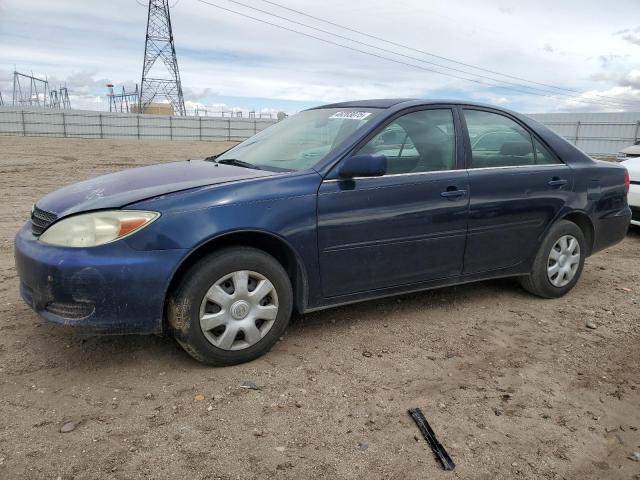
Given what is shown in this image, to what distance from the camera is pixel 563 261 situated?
14.9 feet

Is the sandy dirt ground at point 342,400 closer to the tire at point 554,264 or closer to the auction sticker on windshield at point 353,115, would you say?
the tire at point 554,264

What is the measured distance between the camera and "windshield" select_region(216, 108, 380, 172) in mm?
3596

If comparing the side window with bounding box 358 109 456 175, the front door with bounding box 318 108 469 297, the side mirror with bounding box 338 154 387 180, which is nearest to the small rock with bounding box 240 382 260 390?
the front door with bounding box 318 108 469 297

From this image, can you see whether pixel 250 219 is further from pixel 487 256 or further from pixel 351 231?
pixel 487 256

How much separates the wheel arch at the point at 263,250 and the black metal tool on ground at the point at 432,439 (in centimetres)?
100

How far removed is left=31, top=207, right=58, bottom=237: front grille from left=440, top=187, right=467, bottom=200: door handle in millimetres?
2474

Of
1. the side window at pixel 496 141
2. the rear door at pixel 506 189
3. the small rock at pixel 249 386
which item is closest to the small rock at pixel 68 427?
the small rock at pixel 249 386

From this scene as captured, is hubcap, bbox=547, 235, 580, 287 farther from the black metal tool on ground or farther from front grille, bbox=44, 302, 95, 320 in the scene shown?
front grille, bbox=44, 302, 95, 320

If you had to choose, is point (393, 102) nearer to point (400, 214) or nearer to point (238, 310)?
point (400, 214)

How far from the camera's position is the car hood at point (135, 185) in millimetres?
3008

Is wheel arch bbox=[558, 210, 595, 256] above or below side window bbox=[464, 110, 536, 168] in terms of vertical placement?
below

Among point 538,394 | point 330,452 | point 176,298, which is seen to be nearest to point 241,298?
point 176,298

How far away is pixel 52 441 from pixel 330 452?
1.26m

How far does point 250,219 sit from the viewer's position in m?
3.05
